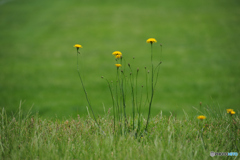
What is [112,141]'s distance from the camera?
2.51m

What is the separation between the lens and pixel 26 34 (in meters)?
12.2

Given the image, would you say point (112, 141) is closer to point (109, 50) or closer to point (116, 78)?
point (116, 78)

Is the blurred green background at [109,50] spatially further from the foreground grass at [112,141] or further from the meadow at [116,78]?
the foreground grass at [112,141]

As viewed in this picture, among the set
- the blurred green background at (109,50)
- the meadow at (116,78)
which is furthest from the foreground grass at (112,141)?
the blurred green background at (109,50)

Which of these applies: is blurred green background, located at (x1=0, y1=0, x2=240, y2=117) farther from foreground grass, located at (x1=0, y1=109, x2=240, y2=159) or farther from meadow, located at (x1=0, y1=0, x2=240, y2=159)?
foreground grass, located at (x1=0, y1=109, x2=240, y2=159)

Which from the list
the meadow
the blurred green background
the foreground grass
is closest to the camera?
the foreground grass

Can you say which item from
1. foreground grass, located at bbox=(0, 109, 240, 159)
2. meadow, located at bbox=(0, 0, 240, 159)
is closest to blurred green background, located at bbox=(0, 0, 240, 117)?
meadow, located at bbox=(0, 0, 240, 159)

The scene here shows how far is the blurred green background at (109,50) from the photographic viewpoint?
6.64m

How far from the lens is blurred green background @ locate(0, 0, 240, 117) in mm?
6641

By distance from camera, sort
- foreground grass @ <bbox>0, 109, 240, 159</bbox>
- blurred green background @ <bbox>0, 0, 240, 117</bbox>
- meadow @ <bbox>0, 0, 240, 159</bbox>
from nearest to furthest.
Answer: foreground grass @ <bbox>0, 109, 240, 159</bbox>, meadow @ <bbox>0, 0, 240, 159</bbox>, blurred green background @ <bbox>0, 0, 240, 117</bbox>

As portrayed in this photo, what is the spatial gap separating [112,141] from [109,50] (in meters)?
7.97

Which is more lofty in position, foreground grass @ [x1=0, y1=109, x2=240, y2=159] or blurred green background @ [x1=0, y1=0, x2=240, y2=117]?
blurred green background @ [x1=0, y1=0, x2=240, y2=117]

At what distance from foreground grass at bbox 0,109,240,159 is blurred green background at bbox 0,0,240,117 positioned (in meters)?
0.30

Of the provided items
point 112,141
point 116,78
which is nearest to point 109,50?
point 116,78
